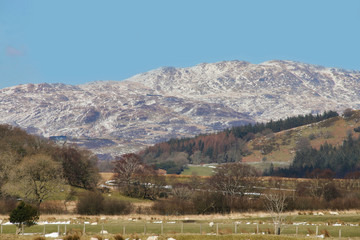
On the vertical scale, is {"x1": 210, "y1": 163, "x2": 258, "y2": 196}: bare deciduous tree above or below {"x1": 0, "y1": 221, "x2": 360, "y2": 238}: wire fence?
above

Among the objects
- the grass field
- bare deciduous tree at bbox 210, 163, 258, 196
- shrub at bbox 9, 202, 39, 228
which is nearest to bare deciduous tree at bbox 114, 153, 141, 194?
bare deciduous tree at bbox 210, 163, 258, 196

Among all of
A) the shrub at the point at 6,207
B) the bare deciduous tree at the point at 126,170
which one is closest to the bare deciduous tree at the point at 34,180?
Result: the shrub at the point at 6,207

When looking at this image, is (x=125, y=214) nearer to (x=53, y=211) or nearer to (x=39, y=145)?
(x=53, y=211)

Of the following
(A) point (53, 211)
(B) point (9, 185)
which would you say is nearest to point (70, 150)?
(B) point (9, 185)

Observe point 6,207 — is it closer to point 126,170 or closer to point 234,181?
point 126,170

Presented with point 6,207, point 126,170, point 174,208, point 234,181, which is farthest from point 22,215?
point 126,170

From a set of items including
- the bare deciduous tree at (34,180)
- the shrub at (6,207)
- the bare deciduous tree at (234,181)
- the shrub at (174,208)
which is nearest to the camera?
the shrub at (6,207)

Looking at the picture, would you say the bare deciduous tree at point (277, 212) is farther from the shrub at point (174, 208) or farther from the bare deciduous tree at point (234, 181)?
the bare deciduous tree at point (234, 181)

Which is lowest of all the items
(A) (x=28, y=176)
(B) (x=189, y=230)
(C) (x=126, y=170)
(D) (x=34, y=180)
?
(B) (x=189, y=230)

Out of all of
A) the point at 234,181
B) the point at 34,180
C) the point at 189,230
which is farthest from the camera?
the point at 234,181

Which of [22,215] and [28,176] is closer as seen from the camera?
[22,215]

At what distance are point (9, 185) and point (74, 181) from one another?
49061mm

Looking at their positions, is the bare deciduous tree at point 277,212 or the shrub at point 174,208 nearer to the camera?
the bare deciduous tree at point 277,212

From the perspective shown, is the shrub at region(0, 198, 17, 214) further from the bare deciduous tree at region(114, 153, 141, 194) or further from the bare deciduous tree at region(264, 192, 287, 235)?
the bare deciduous tree at region(114, 153, 141, 194)
